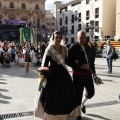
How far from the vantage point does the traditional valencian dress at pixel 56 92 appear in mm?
4062

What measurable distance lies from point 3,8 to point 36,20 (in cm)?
780

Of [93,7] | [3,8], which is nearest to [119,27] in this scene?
[93,7]

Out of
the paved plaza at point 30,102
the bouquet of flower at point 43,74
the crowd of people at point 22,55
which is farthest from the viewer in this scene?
the crowd of people at point 22,55

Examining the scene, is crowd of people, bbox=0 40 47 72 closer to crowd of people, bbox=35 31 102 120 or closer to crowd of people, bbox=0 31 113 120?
crowd of people, bbox=0 31 113 120

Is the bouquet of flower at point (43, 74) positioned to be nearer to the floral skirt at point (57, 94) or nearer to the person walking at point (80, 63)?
the floral skirt at point (57, 94)

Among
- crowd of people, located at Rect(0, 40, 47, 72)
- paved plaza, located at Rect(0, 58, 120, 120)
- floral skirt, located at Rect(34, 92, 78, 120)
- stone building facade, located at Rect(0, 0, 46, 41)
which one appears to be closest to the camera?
floral skirt, located at Rect(34, 92, 78, 120)

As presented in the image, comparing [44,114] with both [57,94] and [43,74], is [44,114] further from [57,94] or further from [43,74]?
[43,74]

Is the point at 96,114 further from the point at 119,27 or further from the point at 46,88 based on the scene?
the point at 119,27

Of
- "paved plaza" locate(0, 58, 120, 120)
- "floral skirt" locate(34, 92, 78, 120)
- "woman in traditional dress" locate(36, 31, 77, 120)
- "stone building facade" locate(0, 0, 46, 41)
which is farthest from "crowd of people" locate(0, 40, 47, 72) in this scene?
"stone building facade" locate(0, 0, 46, 41)

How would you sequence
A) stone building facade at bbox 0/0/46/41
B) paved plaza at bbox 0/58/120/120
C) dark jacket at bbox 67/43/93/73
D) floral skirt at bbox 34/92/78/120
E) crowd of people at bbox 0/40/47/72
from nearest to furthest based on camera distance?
floral skirt at bbox 34/92/78/120 < dark jacket at bbox 67/43/93/73 < paved plaza at bbox 0/58/120/120 < crowd of people at bbox 0/40/47/72 < stone building facade at bbox 0/0/46/41

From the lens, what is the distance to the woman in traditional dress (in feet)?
13.3

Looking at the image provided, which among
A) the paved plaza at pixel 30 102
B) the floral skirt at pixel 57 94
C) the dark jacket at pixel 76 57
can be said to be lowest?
the paved plaza at pixel 30 102

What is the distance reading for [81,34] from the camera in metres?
4.60

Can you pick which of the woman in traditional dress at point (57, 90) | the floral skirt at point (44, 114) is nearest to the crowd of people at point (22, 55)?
the floral skirt at point (44, 114)
